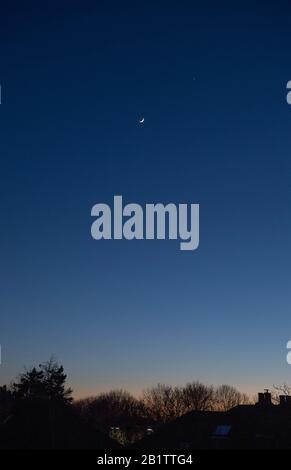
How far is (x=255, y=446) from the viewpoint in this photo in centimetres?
4681

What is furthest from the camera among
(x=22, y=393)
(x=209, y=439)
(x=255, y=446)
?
(x=22, y=393)

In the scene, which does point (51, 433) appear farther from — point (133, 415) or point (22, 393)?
point (133, 415)

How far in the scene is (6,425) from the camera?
162ft
